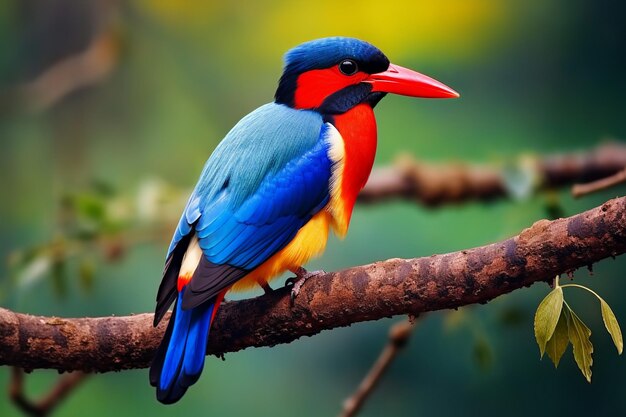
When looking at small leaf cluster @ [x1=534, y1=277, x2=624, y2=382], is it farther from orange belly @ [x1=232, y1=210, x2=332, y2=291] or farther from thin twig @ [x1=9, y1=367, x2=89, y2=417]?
thin twig @ [x1=9, y1=367, x2=89, y2=417]

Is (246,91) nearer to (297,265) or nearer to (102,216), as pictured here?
(102,216)

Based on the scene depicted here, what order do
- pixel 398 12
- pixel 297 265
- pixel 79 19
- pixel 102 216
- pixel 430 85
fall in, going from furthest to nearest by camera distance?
1. pixel 79 19
2. pixel 398 12
3. pixel 102 216
4. pixel 430 85
5. pixel 297 265

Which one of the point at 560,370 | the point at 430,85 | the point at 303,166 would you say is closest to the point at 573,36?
the point at 560,370

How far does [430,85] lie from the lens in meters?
1.71

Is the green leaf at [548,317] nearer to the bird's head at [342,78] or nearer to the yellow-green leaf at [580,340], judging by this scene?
the yellow-green leaf at [580,340]

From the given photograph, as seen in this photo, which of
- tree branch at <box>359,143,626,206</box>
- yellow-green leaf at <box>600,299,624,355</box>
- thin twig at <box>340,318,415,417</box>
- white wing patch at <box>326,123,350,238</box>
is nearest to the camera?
yellow-green leaf at <box>600,299,624,355</box>

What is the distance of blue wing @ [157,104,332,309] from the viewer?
1.49 meters

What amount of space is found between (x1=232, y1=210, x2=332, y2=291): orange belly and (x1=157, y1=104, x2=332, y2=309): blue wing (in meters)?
0.02

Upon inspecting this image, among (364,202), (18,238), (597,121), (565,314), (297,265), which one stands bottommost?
(18,238)

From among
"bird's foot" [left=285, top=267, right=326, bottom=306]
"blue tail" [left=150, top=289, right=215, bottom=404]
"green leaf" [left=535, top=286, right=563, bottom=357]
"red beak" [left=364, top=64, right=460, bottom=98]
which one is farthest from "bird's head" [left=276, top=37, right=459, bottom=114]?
"green leaf" [left=535, top=286, right=563, bottom=357]

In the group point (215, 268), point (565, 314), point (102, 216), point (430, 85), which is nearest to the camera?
point (565, 314)

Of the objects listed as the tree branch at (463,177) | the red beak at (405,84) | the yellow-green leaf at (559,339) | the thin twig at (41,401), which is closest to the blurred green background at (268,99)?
the tree branch at (463,177)

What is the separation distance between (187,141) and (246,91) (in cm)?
29

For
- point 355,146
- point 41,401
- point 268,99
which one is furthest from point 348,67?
point 268,99
